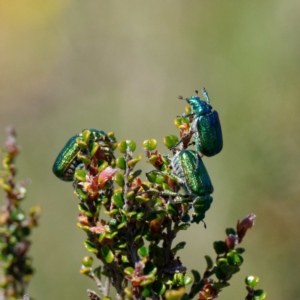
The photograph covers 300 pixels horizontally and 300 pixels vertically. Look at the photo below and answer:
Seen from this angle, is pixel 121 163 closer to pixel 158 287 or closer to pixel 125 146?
pixel 125 146

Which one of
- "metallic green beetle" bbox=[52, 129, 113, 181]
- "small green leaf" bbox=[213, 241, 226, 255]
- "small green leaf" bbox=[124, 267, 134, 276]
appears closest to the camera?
"small green leaf" bbox=[124, 267, 134, 276]

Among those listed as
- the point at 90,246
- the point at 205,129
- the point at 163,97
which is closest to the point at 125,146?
the point at 90,246

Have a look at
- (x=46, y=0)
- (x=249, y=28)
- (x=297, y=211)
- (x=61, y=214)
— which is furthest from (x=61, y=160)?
(x=46, y=0)

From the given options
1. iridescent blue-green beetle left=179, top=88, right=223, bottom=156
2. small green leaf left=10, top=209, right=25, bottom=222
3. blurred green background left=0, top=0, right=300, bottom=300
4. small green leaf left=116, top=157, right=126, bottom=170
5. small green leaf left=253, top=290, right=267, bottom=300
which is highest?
blurred green background left=0, top=0, right=300, bottom=300

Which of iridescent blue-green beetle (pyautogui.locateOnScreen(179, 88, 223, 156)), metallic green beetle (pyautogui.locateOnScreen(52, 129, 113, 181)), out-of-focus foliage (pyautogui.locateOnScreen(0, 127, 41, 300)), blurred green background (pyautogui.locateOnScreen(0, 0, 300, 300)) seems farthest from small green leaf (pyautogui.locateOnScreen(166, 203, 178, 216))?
blurred green background (pyautogui.locateOnScreen(0, 0, 300, 300))

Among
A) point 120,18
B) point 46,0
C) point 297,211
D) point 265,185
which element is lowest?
point 297,211

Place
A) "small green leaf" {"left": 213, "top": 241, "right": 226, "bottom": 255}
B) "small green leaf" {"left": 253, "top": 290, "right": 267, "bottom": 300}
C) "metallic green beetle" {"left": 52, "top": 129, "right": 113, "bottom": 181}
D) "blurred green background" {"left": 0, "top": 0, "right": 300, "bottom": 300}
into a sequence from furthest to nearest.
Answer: "blurred green background" {"left": 0, "top": 0, "right": 300, "bottom": 300} → "metallic green beetle" {"left": 52, "top": 129, "right": 113, "bottom": 181} → "small green leaf" {"left": 213, "top": 241, "right": 226, "bottom": 255} → "small green leaf" {"left": 253, "top": 290, "right": 267, "bottom": 300}

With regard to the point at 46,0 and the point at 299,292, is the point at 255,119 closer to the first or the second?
the point at 299,292

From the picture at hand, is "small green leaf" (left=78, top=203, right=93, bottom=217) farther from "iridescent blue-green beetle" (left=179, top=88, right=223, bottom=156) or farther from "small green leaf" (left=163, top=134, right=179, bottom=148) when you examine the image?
"iridescent blue-green beetle" (left=179, top=88, right=223, bottom=156)
